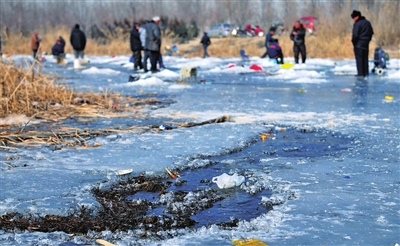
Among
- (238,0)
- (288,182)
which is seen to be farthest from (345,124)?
(238,0)

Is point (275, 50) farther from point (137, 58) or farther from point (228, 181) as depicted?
point (228, 181)

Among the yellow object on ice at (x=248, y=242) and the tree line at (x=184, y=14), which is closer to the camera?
the yellow object on ice at (x=248, y=242)

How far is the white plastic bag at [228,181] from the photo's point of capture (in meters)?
4.15

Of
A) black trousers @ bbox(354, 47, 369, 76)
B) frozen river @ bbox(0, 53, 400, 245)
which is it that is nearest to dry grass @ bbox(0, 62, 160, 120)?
frozen river @ bbox(0, 53, 400, 245)

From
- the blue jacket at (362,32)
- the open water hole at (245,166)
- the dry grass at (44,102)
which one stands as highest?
the blue jacket at (362,32)

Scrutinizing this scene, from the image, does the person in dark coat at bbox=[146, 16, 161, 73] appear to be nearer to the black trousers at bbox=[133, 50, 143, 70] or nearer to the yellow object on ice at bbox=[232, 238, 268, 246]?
the black trousers at bbox=[133, 50, 143, 70]

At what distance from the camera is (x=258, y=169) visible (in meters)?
4.71

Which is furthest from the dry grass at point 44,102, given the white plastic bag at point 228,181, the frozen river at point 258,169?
the white plastic bag at point 228,181

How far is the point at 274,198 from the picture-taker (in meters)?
3.84

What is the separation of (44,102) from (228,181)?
4.96m

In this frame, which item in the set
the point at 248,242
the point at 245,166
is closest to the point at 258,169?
the point at 245,166

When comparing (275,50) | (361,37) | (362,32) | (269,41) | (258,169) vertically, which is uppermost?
(362,32)

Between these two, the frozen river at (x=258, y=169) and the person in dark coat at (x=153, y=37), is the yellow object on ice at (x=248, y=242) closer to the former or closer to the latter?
the frozen river at (x=258, y=169)

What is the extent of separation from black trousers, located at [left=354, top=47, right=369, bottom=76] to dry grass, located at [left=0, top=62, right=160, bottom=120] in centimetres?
684
